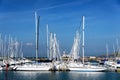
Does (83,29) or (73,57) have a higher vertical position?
(83,29)

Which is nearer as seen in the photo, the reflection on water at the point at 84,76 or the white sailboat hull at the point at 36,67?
the reflection on water at the point at 84,76

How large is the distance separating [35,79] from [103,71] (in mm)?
25735

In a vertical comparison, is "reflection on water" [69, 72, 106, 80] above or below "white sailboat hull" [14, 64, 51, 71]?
below

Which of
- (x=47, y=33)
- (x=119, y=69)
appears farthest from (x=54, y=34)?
(x=119, y=69)

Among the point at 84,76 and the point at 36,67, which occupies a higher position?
the point at 36,67

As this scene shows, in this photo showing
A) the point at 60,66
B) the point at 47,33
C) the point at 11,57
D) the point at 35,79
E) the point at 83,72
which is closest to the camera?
the point at 35,79

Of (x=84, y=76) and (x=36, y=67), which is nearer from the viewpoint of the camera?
(x=84, y=76)

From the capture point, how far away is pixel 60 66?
78500mm

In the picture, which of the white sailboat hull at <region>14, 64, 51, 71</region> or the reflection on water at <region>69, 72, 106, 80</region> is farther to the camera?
the white sailboat hull at <region>14, 64, 51, 71</region>

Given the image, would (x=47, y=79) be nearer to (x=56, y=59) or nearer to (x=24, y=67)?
(x=24, y=67)

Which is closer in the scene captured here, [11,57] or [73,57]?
[73,57]

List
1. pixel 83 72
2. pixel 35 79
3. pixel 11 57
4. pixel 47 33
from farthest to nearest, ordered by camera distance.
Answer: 1. pixel 11 57
2. pixel 47 33
3. pixel 83 72
4. pixel 35 79

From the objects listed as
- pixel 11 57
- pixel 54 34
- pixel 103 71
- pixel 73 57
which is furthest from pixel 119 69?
pixel 11 57

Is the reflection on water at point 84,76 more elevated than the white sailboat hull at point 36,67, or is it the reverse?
the white sailboat hull at point 36,67
